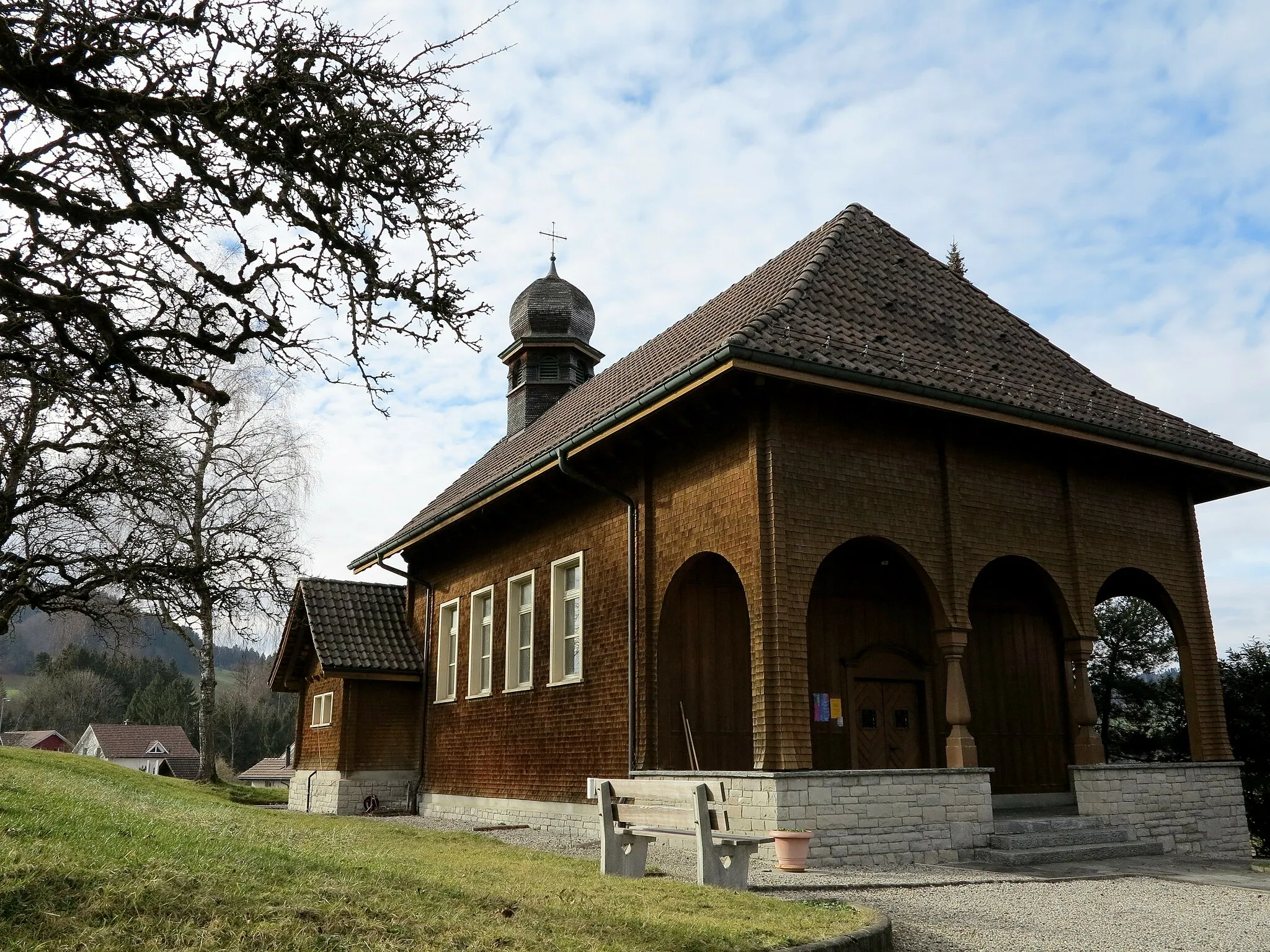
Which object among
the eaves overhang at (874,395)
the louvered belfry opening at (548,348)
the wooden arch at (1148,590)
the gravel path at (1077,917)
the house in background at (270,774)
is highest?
the louvered belfry opening at (548,348)

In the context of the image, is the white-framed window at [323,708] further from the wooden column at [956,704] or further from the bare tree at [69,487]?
the wooden column at [956,704]

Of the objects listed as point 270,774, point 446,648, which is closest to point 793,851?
point 446,648

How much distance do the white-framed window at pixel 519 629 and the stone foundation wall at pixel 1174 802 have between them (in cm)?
802

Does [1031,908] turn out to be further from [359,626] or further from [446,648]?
[359,626]

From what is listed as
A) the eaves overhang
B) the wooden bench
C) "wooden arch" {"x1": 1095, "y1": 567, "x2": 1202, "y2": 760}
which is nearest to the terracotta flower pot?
the wooden bench

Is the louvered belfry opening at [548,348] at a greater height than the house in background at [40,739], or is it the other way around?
the louvered belfry opening at [548,348]

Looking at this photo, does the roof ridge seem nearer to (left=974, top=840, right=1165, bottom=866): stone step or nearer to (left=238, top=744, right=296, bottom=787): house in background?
(left=974, top=840, right=1165, bottom=866): stone step

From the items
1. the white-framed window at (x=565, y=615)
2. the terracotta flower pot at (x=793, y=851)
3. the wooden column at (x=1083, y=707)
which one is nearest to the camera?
the terracotta flower pot at (x=793, y=851)

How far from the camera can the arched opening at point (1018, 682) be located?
14.5m

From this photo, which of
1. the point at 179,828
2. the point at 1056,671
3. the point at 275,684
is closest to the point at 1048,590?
the point at 1056,671

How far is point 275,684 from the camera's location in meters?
24.6

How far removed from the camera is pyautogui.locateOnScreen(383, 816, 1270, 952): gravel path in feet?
22.3

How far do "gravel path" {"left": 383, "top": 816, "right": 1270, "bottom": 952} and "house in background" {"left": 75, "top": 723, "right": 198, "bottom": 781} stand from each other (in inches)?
3162

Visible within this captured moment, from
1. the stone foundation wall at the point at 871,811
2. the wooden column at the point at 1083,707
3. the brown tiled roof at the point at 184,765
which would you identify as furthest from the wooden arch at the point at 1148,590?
the brown tiled roof at the point at 184,765
